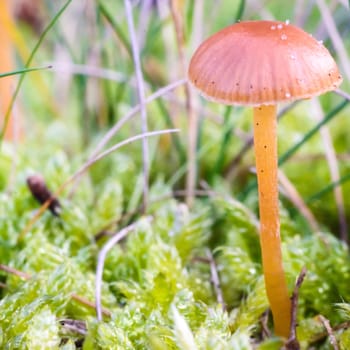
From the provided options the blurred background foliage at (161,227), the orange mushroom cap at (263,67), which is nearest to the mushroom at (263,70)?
the orange mushroom cap at (263,67)

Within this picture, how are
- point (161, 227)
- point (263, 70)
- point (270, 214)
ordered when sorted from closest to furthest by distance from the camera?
1. point (263, 70)
2. point (270, 214)
3. point (161, 227)

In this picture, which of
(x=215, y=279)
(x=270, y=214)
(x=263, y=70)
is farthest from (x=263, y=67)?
(x=215, y=279)

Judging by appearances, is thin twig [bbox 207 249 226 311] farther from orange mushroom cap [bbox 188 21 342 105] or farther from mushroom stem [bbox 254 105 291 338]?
orange mushroom cap [bbox 188 21 342 105]

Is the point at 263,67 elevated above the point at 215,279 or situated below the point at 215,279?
above

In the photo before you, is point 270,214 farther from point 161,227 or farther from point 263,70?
point 161,227

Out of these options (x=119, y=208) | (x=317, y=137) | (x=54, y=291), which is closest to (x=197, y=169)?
(x=119, y=208)

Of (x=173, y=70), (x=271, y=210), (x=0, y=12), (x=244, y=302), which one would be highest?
(x=0, y=12)

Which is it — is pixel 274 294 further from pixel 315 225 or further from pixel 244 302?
pixel 315 225

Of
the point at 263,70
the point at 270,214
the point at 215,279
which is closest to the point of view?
the point at 263,70

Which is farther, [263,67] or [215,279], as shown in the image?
[215,279]
